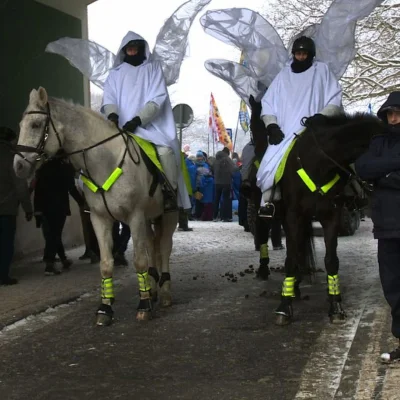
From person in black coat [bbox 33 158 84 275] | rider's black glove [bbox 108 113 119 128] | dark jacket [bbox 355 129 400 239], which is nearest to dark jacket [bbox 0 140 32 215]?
person in black coat [bbox 33 158 84 275]

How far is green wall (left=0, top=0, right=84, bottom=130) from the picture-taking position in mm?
11305

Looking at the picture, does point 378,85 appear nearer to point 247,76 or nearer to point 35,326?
point 247,76

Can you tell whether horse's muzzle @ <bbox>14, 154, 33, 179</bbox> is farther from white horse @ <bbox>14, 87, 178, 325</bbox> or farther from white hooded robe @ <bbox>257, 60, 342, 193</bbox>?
white hooded robe @ <bbox>257, 60, 342, 193</bbox>

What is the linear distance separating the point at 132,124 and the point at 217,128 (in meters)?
23.6

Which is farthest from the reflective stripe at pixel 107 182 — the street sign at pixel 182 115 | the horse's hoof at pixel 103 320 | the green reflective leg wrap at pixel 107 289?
the street sign at pixel 182 115

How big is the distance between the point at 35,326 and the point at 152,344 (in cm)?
157

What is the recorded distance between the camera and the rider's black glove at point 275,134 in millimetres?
7211

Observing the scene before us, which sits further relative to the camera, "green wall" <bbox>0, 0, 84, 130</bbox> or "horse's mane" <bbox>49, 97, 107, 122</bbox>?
"green wall" <bbox>0, 0, 84, 130</bbox>

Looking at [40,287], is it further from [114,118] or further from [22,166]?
[22,166]

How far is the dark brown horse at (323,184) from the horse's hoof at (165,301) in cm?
156

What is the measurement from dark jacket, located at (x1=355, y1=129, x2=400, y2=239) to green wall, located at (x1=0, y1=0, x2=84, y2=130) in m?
7.28

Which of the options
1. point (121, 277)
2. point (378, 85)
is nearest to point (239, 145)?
point (378, 85)

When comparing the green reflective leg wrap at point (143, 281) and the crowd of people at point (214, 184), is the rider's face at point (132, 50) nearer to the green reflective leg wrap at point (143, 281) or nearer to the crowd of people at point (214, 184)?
the green reflective leg wrap at point (143, 281)

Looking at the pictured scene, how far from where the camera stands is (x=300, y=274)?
26.7ft
